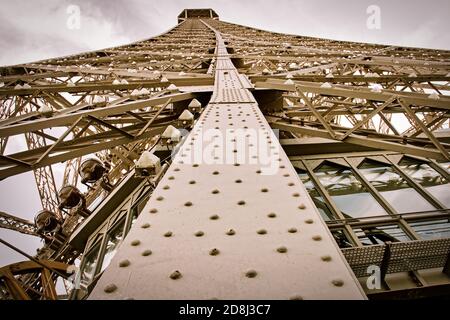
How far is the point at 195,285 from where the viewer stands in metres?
1.27

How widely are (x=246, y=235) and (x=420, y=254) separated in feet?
6.70

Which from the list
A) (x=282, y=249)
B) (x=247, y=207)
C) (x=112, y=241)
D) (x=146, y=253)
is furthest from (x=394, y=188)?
(x=146, y=253)

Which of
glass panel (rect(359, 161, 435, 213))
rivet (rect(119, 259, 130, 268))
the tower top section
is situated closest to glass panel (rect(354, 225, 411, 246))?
glass panel (rect(359, 161, 435, 213))

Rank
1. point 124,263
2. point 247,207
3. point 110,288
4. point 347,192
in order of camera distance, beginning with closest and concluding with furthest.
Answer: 1. point 110,288
2. point 124,263
3. point 247,207
4. point 347,192

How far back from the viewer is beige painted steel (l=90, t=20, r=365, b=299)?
1.24 m

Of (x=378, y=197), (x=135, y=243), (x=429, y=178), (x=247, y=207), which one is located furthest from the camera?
(x=429, y=178)

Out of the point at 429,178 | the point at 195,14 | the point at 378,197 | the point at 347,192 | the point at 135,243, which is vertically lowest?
the point at 135,243

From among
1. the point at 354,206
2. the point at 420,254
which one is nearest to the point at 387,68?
the point at 354,206

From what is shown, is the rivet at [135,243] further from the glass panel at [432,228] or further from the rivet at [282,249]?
the glass panel at [432,228]

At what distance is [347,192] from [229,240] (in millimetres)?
2983

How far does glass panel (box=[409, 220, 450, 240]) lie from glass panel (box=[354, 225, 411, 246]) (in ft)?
0.61

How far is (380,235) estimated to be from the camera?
3312 mm

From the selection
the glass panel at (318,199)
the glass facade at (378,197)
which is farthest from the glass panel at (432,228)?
the glass panel at (318,199)

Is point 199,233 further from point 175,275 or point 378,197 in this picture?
point 378,197
